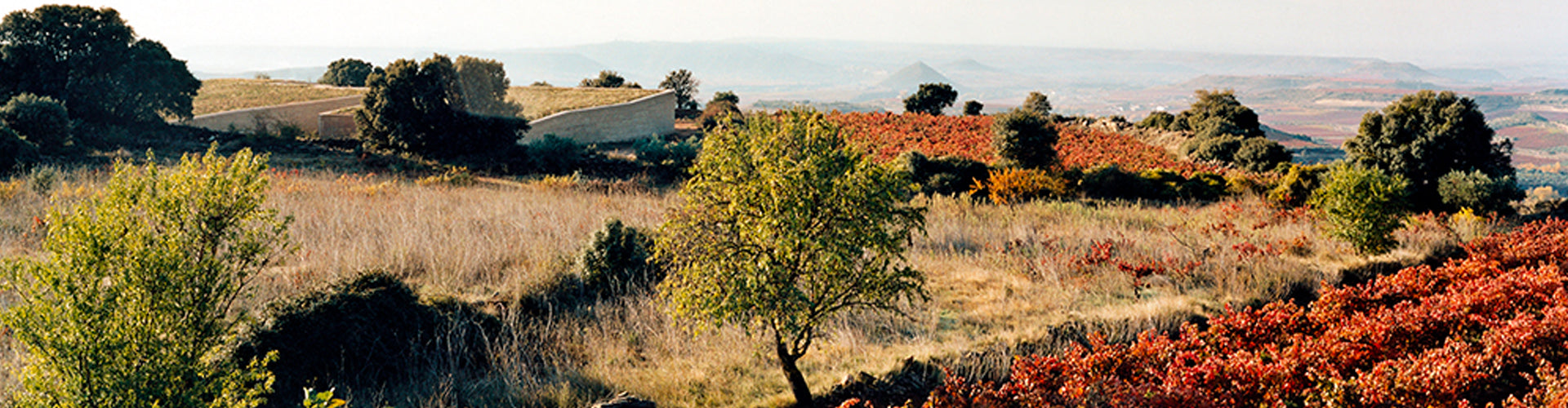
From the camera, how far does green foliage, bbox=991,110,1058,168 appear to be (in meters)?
16.3

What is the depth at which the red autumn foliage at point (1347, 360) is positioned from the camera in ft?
11.6

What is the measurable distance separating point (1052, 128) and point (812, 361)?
13449 mm

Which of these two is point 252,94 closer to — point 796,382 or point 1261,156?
point 796,382

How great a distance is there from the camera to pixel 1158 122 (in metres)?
27.2

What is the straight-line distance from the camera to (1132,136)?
2550cm

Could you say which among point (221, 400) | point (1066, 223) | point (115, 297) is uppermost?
point (115, 297)

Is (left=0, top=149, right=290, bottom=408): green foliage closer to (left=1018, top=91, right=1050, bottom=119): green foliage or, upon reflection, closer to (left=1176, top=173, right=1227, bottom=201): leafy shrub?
(left=1176, top=173, right=1227, bottom=201): leafy shrub

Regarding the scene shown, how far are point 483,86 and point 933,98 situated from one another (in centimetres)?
2155

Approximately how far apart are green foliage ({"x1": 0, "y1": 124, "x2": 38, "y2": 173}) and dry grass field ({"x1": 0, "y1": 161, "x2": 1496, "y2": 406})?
1092 millimetres

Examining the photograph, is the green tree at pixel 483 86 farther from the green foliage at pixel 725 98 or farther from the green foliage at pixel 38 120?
the green foliage at pixel 725 98

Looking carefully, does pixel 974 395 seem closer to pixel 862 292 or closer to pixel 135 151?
pixel 862 292

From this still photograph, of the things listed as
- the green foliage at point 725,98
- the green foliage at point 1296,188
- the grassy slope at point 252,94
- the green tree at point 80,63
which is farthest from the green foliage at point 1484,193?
the grassy slope at point 252,94

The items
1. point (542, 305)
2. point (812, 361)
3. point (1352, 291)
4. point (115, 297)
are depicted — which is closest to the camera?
point (115, 297)

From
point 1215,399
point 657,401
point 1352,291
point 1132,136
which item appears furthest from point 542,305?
point 1132,136
